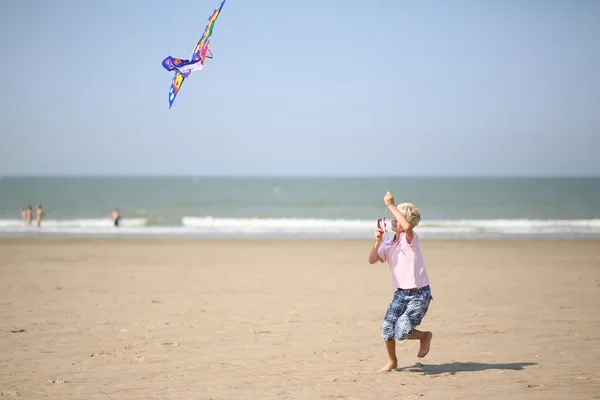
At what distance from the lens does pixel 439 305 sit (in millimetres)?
8461

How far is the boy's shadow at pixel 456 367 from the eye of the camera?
5.22 meters

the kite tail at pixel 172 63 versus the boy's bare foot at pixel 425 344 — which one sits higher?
the kite tail at pixel 172 63

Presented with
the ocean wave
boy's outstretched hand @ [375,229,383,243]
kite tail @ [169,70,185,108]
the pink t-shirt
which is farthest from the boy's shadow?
the ocean wave

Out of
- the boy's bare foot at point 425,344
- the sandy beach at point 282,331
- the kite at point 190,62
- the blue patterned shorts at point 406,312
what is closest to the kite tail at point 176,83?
the kite at point 190,62

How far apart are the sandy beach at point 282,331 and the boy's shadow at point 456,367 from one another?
0.7 inches

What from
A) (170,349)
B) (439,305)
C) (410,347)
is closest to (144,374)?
(170,349)

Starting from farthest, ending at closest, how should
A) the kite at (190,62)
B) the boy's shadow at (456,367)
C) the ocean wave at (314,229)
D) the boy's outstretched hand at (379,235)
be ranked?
the ocean wave at (314,229)
the kite at (190,62)
the boy's shadow at (456,367)
the boy's outstretched hand at (379,235)

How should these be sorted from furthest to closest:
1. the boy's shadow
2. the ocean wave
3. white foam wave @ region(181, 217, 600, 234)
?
1. white foam wave @ region(181, 217, 600, 234)
2. the ocean wave
3. the boy's shadow

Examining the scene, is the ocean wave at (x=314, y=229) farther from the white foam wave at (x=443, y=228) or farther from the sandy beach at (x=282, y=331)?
the sandy beach at (x=282, y=331)

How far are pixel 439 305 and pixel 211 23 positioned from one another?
194 inches

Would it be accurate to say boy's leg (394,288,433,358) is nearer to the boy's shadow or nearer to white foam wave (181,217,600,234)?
the boy's shadow

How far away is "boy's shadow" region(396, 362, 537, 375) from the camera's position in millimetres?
5219

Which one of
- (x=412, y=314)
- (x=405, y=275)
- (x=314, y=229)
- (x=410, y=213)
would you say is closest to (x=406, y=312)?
(x=412, y=314)

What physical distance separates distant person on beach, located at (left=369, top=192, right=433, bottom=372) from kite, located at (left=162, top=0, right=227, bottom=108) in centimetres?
256
